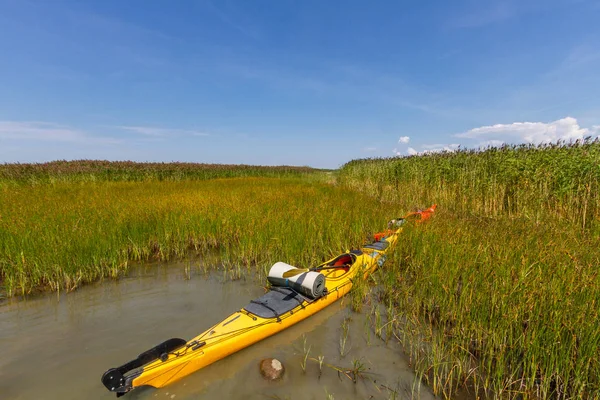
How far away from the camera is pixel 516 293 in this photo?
2.91 meters

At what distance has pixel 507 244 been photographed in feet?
14.9

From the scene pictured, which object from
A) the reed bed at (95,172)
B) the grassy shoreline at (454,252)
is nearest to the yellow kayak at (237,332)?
the grassy shoreline at (454,252)

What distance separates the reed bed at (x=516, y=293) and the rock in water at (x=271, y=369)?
1417 millimetres

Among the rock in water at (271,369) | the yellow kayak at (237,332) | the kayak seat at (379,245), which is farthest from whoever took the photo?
the kayak seat at (379,245)

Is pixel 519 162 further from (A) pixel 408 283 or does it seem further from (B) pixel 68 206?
(B) pixel 68 206

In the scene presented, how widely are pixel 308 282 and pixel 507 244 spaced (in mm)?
3609

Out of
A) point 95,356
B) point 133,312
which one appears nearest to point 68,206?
point 133,312

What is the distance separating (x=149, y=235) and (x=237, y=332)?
12.7ft

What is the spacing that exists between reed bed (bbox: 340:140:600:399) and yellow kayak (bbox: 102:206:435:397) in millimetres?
705

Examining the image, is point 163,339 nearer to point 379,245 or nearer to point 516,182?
point 379,245

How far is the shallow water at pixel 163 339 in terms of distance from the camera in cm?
251

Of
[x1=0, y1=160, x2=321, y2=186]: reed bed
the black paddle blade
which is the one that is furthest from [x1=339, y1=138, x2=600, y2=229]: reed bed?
[x1=0, y1=160, x2=321, y2=186]: reed bed

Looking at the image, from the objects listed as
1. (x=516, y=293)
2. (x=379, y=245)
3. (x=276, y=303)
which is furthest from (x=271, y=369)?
(x=379, y=245)

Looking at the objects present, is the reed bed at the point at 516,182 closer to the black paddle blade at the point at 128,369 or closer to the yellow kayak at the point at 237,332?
the yellow kayak at the point at 237,332
